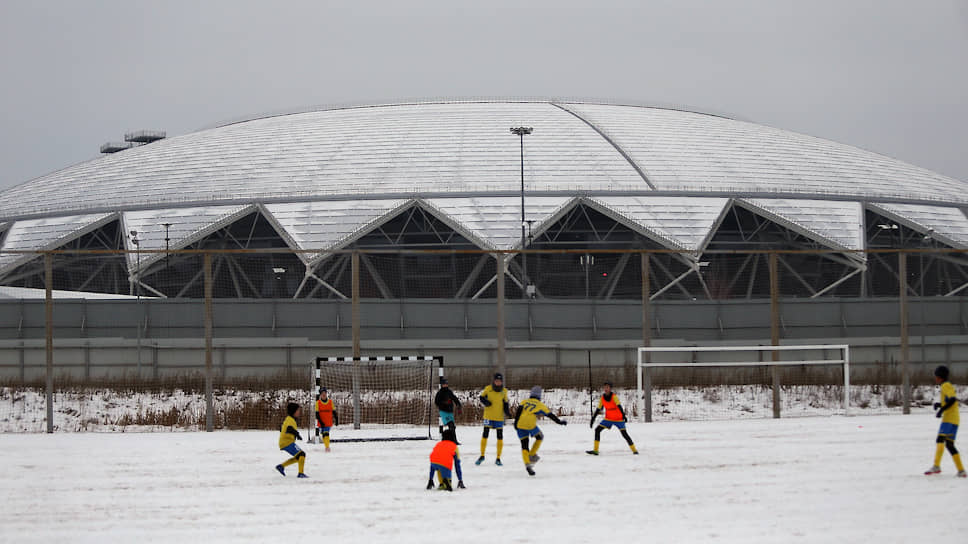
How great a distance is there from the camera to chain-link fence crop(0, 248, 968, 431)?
76.2ft

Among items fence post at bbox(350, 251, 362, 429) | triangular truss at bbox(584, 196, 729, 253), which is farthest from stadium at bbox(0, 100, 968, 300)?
fence post at bbox(350, 251, 362, 429)

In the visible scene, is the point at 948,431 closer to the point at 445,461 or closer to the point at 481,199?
the point at 445,461

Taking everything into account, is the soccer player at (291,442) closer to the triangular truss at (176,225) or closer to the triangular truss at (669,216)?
the triangular truss at (669,216)

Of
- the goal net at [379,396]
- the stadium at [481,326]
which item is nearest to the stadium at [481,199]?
the stadium at [481,326]

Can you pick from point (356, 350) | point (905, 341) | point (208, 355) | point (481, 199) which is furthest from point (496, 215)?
point (208, 355)

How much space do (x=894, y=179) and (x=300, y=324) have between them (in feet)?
138

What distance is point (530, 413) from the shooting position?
14516mm

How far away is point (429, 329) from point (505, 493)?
17487 millimetres

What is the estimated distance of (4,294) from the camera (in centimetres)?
4038

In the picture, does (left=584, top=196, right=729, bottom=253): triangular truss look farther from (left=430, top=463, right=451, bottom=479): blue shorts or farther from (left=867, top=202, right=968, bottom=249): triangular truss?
(left=430, top=463, right=451, bottom=479): blue shorts

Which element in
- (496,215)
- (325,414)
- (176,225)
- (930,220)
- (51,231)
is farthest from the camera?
(51,231)

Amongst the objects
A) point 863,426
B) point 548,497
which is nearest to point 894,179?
point 863,426

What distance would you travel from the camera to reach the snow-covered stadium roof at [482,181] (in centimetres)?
5109

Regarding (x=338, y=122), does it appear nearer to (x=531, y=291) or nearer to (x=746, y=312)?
(x=531, y=291)
